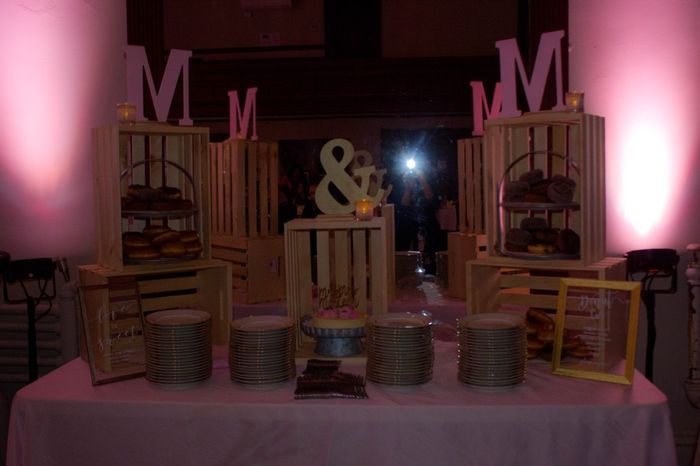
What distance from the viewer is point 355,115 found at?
899cm

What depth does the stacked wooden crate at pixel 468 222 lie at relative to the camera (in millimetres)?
3814

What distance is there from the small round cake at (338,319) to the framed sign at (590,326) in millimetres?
605

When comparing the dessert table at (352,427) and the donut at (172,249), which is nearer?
the dessert table at (352,427)

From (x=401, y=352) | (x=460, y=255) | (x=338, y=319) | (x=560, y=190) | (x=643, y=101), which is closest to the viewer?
(x=401, y=352)

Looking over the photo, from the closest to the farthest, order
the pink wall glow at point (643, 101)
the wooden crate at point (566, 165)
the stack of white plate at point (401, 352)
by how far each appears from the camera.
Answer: the stack of white plate at point (401, 352)
the wooden crate at point (566, 165)
the pink wall glow at point (643, 101)

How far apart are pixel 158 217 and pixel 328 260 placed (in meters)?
0.62

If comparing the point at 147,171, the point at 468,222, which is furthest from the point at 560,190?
the point at 468,222

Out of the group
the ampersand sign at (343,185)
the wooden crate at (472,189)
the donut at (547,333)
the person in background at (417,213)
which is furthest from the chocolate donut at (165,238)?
the person in background at (417,213)

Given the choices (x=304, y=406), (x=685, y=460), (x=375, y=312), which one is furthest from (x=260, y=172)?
(x=685, y=460)

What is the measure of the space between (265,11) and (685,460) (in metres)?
7.76

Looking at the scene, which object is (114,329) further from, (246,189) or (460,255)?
(460,255)

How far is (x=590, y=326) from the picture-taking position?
6.75 ft

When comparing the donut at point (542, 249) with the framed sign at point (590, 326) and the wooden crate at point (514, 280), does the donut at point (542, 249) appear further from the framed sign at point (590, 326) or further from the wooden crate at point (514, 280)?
the framed sign at point (590, 326)

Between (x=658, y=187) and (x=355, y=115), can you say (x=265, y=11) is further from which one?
(x=658, y=187)
